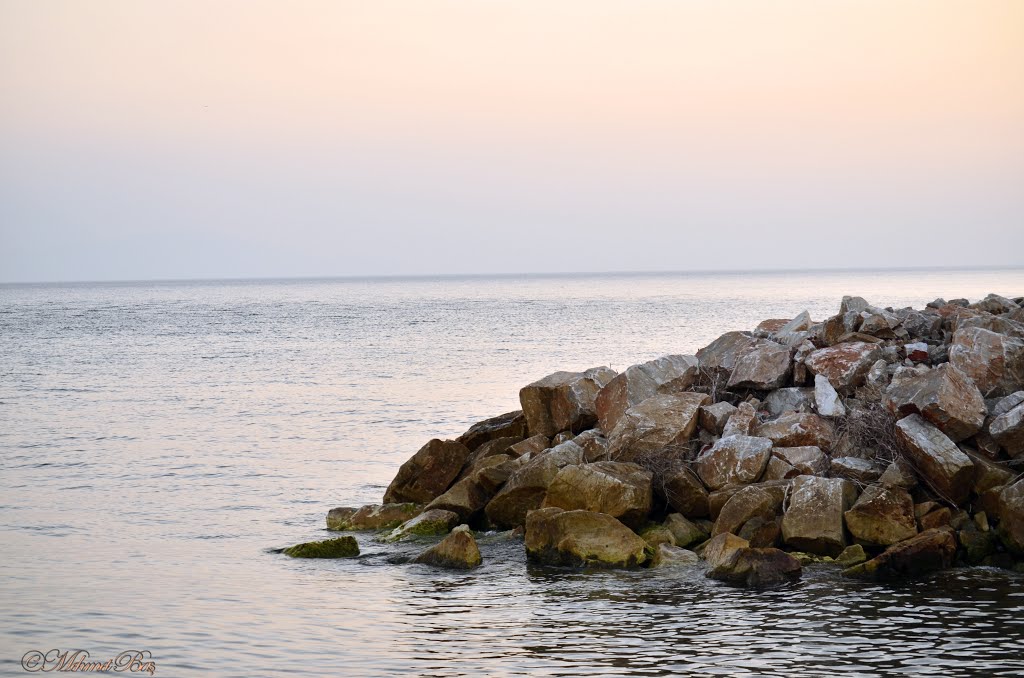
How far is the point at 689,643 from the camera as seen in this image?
40.0 ft

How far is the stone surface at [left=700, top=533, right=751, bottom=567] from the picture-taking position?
50.2 feet

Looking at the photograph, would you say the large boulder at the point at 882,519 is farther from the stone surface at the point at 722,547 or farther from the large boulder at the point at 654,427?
the large boulder at the point at 654,427

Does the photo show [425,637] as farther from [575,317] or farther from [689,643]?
[575,317]

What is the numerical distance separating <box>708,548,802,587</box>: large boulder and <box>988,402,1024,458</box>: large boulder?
15.0 feet

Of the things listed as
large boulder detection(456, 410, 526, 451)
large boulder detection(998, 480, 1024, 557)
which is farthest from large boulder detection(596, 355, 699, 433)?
large boulder detection(998, 480, 1024, 557)

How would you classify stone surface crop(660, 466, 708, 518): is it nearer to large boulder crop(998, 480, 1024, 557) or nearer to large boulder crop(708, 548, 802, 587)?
large boulder crop(708, 548, 802, 587)

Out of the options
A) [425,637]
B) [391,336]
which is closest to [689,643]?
[425,637]

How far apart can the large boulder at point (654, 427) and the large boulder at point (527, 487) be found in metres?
0.86

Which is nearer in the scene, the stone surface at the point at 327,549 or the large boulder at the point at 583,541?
the large boulder at the point at 583,541

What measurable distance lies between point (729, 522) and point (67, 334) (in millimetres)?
80673

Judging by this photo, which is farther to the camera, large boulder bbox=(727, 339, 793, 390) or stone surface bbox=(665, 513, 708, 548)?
large boulder bbox=(727, 339, 793, 390)

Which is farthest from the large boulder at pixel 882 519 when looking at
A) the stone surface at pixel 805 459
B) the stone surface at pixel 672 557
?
the stone surface at pixel 672 557

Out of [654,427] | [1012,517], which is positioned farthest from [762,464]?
[1012,517]

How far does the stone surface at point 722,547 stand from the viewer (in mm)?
15312
